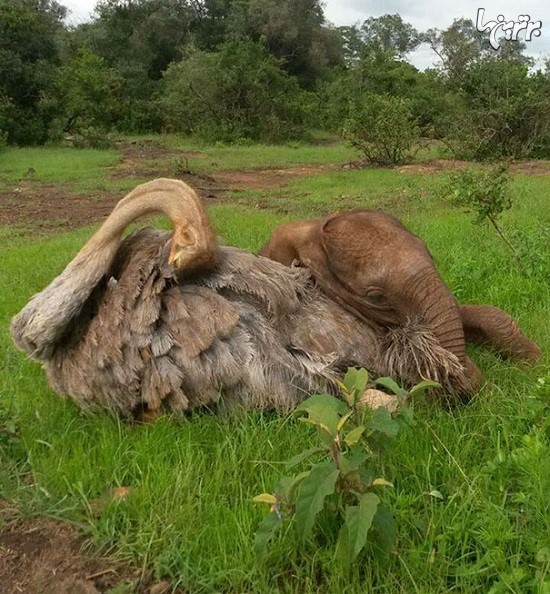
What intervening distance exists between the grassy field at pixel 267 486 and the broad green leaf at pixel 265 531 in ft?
0.20

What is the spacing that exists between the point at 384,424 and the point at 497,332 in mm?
1729

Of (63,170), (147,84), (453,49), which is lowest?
(63,170)

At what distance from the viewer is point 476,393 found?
11.1 feet

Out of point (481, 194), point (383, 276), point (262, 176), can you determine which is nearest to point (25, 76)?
point (262, 176)

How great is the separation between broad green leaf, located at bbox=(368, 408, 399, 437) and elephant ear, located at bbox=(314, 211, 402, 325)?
4.06 ft

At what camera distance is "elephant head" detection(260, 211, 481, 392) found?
347 cm

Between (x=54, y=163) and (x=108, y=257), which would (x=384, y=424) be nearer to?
(x=108, y=257)

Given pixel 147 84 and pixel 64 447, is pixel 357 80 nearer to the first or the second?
pixel 147 84

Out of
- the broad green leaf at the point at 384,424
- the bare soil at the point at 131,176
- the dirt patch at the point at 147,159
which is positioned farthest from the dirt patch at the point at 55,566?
the dirt patch at the point at 147,159

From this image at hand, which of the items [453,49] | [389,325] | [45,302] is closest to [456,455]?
[389,325]

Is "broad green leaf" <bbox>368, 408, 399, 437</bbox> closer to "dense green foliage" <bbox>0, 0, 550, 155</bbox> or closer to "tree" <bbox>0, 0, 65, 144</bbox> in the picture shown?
"dense green foliage" <bbox>0, 0, 550, 155</bbox>

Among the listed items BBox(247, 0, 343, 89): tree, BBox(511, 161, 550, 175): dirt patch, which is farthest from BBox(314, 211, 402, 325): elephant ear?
BBox(247, 0, 343, 89): tree

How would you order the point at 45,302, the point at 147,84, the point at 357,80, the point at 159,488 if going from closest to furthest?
the point at 159,488 → the point at 45,302 → the point at 357,80 → the point at 147,84

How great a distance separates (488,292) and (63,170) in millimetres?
14544
